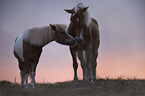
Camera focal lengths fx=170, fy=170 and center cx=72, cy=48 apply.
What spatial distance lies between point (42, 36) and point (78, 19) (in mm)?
1331

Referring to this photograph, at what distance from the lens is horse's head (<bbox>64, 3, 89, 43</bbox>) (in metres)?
5.59

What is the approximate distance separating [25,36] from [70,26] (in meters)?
1.64

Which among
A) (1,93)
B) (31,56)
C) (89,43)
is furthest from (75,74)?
(1,93)

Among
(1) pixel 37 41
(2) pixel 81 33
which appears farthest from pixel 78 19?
(1) pixel 37 41

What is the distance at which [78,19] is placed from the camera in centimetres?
556

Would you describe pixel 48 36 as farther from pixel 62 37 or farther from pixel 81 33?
pixel 81 33

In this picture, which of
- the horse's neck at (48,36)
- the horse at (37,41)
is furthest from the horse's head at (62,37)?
the horse's neck at (48,36)

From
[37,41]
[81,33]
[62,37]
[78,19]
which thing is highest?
[78,19]

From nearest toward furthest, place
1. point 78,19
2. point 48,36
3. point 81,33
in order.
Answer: point 78,19 → point 48,36 → point 81,33

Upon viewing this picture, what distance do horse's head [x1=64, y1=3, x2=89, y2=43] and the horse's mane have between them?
42 centimetres

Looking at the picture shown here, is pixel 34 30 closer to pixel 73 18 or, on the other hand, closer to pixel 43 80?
pixel 73 18

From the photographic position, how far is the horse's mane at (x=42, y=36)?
5676 millimetres

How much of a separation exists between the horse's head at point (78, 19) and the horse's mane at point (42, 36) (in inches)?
16.4

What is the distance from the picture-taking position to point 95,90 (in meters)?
5.03
